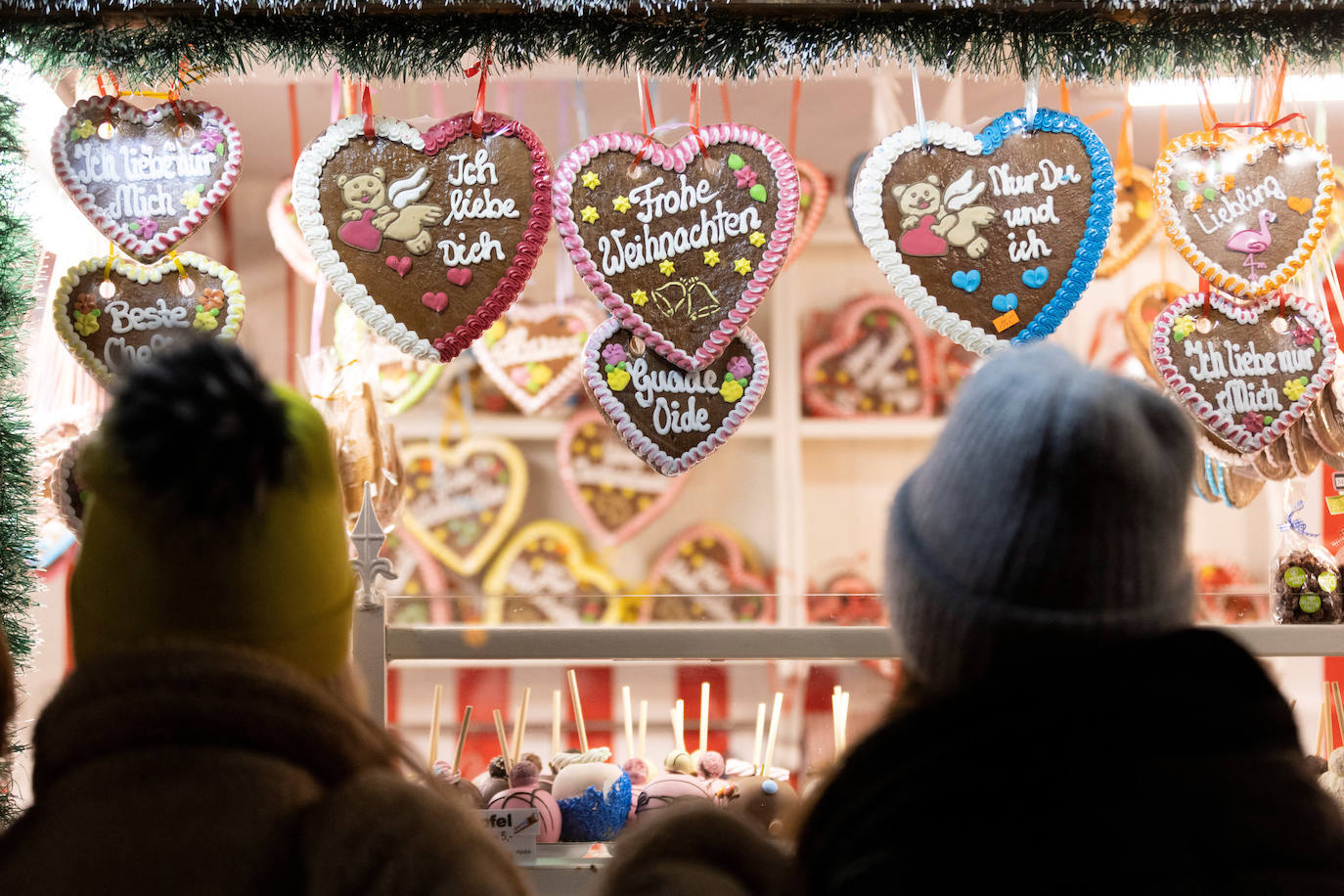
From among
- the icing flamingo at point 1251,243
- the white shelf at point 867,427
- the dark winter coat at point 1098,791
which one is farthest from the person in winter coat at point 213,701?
the white shelf at point 867,427

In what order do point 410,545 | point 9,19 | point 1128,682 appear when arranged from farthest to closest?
point 410,545, point 9,19, point 1128,682

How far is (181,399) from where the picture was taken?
710 millimetres

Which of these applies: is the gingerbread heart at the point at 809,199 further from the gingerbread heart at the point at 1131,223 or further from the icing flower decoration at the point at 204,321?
the icing flower decoration at the point at 204,321

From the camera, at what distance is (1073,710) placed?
69cm

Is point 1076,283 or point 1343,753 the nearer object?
point 1076,283

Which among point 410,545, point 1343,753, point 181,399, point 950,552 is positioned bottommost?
point 1343,753

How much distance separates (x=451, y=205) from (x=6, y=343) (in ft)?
1.91

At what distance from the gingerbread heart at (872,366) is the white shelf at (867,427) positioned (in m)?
0.02

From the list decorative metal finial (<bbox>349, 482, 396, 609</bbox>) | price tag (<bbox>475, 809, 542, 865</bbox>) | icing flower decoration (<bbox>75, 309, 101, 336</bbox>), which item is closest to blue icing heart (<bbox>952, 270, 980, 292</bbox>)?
decorative metal finial (<bbox>349, 482, 396, 609</bbox>)

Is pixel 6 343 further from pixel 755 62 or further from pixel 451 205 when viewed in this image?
pixel 755 62

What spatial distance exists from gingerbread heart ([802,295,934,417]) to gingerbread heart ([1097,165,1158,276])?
0.82m

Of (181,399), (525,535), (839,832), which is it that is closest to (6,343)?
Result: (181,399)

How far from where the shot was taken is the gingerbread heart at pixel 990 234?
125cm

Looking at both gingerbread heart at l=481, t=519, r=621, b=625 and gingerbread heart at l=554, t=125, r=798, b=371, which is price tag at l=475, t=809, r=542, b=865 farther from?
gingerbread heart at l=481, t=519, r=621, b=625
